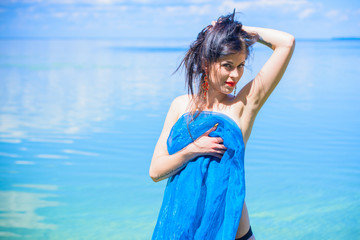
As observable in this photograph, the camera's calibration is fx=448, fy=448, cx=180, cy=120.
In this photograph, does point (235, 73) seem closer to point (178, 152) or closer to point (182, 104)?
point (182, 104)

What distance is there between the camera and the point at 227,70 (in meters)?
1.64

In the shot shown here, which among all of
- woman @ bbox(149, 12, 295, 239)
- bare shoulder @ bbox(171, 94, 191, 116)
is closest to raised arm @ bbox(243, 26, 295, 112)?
woman @ bbox(149, 12, 295, 239)

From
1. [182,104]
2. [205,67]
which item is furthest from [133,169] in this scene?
[205,67]

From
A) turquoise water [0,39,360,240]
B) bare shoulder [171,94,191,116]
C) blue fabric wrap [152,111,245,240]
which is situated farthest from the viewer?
turquoise water [0,39,360,240]

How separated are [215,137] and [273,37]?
1.43 feet

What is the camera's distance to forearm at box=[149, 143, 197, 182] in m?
1.64

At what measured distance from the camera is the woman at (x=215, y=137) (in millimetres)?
1610

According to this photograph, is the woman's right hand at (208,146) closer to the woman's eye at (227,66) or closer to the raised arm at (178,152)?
the raised arm at (178,152)

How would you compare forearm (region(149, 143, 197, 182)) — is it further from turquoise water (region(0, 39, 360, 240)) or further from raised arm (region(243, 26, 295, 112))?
turquoise water (region(0, 39, 360, 240))

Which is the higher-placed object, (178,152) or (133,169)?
(178,152)

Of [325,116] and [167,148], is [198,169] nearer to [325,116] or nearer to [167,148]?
[167,148]

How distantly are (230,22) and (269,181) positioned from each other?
12.4 feet

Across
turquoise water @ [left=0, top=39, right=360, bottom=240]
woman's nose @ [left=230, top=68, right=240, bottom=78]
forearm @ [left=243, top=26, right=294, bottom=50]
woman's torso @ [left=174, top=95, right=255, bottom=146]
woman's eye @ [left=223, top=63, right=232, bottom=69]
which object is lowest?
turquoise water @ [left=0, top=39, right=360, bottom=240]

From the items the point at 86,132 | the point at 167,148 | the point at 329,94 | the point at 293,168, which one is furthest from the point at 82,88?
the point at 167,148
